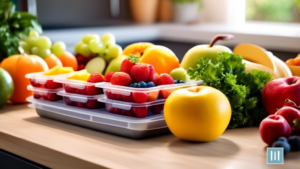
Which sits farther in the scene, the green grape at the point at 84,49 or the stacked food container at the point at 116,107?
the green grape at the point at 84,49

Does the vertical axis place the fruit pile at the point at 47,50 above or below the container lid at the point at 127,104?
above

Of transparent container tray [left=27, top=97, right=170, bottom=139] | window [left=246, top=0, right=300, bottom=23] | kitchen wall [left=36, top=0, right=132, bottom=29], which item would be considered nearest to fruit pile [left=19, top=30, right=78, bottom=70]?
transparent container tray [left=27, top=97, right=170, bottom=139]

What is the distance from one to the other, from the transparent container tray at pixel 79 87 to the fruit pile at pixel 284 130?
1.36 feet

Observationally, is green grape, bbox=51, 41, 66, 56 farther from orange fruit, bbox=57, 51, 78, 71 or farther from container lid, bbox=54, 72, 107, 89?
container lid, bbox=54, 72, 107, 89

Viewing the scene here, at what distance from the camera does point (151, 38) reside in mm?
2934

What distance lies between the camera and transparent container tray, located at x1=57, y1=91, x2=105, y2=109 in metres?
0.91

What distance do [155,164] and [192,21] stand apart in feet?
9.12

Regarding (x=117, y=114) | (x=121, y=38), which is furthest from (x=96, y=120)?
(x=121, y=38)

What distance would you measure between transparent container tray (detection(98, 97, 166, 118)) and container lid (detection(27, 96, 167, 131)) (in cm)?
1

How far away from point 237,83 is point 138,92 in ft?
0.98

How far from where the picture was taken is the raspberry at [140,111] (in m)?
0.80

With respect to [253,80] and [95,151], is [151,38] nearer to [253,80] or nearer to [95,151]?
[253,80]

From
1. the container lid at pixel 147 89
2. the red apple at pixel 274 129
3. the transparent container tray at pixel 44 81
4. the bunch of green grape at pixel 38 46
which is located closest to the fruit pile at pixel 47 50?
the bunch of green grape at pixel 38 46

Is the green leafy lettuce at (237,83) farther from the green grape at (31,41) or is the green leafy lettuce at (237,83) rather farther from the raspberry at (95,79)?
the green grape at (31,41)
